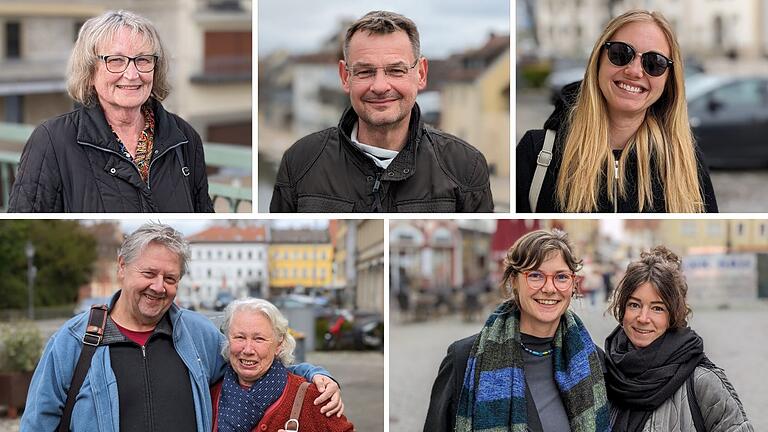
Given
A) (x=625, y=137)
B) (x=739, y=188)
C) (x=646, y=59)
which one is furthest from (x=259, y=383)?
(x=739, y=188)

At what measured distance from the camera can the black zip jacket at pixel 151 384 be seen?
2.94m

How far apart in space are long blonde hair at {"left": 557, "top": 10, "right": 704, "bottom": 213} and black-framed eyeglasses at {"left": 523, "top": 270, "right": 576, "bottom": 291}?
0.40m

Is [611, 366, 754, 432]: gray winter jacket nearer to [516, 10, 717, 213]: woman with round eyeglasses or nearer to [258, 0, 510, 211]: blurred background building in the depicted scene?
[516, 10, 717, 213]: woman with round eyeglasses

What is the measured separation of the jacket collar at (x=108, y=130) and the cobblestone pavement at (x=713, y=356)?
5.72 feet

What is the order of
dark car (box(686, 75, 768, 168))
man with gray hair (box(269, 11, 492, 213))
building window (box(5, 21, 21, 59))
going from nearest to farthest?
1. man with gray hair (box(269, 11, 492, 213))
2. dark car (box(686, 75, 768, 168))
3. building window (box(5, 21, 21, 59))

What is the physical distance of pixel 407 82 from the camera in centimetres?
313

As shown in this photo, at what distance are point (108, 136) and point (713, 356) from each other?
9.29ft

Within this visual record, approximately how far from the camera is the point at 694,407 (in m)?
2.97

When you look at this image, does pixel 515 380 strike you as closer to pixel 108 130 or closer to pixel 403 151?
pixel 403 151

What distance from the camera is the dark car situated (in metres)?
14.0

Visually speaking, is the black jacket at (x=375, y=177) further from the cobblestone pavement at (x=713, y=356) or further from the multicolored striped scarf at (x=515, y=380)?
the cobblestone pavement at (x=713, y=356)

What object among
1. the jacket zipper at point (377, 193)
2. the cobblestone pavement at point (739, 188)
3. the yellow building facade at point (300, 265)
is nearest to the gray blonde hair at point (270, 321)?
the jacket zipper at point (377, 193)

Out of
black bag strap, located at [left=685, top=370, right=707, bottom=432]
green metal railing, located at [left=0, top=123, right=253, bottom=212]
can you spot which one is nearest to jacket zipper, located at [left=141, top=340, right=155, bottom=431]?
green metal railing, located at [left=0, top=123, right=253, bottom=212]

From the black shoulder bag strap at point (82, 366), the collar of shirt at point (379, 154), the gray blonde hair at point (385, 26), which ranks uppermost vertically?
the gray blonde hair at point (385, 26)
